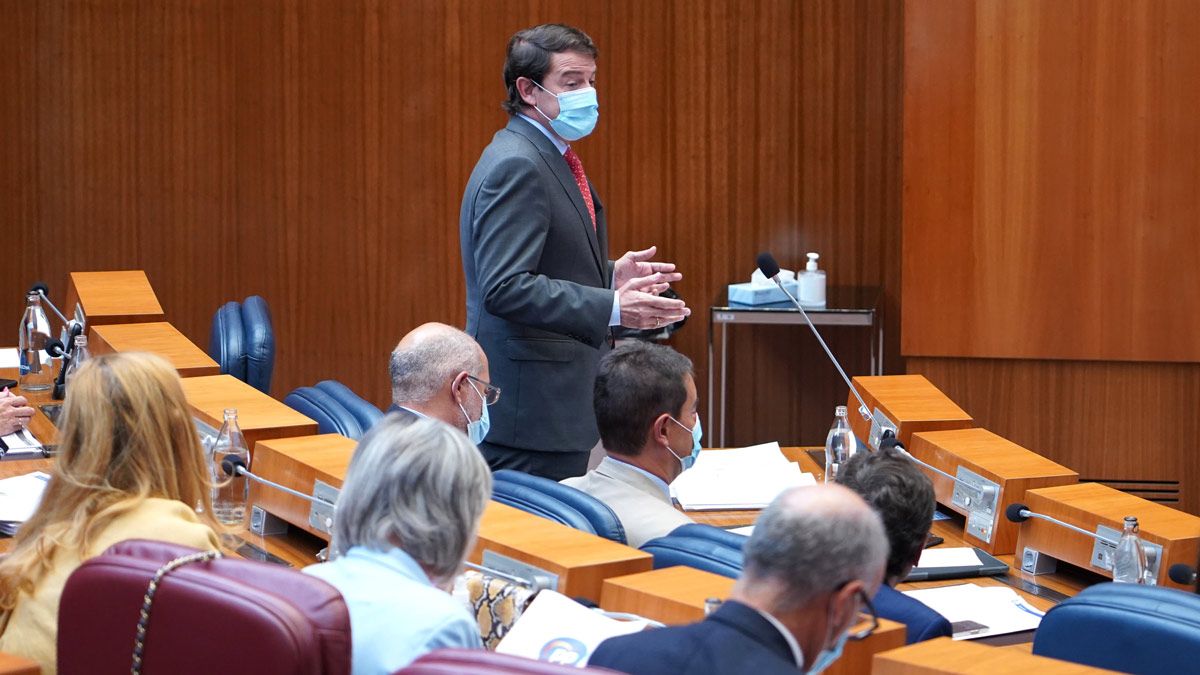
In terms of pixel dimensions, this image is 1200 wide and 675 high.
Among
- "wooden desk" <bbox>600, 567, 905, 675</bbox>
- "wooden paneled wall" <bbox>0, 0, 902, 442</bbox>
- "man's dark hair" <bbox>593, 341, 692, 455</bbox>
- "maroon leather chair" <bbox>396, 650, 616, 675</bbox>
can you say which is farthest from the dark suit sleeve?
"wooden paneled wall" <bbox>0, 0, 902, 442</bbox>

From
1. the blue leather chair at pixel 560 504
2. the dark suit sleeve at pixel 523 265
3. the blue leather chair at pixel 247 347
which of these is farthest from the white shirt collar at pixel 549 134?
the blue leather chair at pixel 247 347

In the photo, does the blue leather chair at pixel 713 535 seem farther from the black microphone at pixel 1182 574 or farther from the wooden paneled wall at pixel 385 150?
the wooden paneled wall at pixel 385 150

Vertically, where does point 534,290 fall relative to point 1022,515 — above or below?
above

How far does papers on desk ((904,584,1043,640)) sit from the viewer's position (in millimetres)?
2559

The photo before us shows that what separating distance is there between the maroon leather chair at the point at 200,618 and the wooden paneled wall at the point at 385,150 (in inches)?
191

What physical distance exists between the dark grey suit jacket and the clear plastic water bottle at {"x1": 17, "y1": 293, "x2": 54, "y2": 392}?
1680 mm

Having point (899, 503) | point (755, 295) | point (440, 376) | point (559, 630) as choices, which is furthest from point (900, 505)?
point (755, 295)

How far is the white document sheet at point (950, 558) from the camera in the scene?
297 centimetres

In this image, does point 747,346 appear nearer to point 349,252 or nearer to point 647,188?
point 647,188

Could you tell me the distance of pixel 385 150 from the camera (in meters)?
6.50

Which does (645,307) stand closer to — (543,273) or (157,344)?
(543,273)

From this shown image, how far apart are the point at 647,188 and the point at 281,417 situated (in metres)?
3.62

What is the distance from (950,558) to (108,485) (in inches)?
67.0

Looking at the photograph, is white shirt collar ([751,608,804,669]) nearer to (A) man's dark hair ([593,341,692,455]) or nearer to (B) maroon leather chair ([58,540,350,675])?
(B) maroon leather chair ([58,540,350,675])
